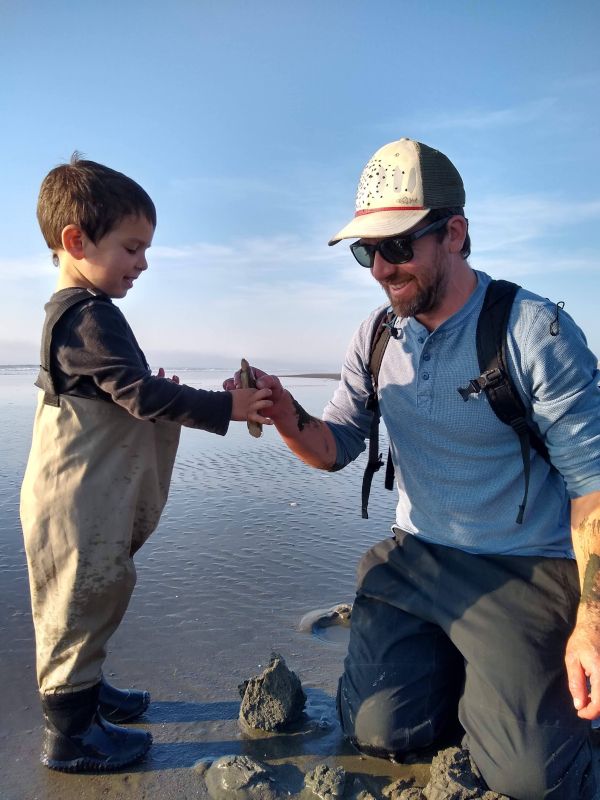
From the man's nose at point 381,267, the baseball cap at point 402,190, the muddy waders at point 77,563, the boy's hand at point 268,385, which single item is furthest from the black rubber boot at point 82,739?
the baseball cap at point 402,190

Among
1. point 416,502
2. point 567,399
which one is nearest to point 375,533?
point 416,502

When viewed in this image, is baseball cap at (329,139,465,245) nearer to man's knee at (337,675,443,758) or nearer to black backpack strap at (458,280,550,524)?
black backpack strap at (458,280,550,524)

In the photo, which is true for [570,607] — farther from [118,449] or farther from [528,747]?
[118,449]

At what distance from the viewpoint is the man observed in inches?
99.6

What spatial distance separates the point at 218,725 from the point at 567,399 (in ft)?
6.53

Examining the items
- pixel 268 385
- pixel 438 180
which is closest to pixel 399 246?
pixel 438 180

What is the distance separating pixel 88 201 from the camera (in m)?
2.66

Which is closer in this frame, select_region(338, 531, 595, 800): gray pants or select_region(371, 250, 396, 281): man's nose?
select_region(338, 531, 595, 800): gray pants

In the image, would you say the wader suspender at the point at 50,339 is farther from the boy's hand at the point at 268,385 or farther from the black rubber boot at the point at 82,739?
the black rubber boot at the point at 82,739

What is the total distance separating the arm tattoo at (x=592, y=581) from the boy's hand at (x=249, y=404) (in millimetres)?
1436

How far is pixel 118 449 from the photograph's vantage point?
2588 mm

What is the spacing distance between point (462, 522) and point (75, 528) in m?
1.68

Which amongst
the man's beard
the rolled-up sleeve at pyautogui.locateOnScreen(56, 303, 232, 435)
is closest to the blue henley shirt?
the man's beard

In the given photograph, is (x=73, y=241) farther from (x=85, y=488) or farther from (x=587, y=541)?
(x=587, y=541)
